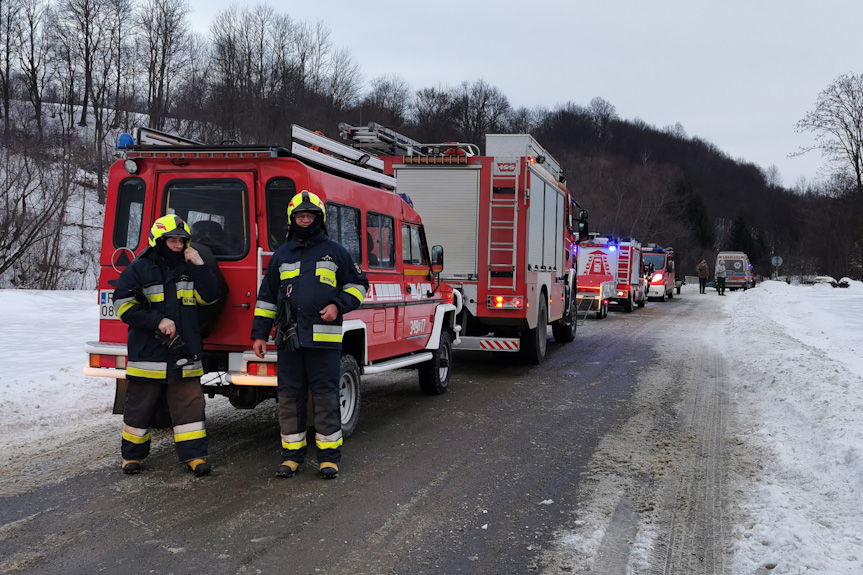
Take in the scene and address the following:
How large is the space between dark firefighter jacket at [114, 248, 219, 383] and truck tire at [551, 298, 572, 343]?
32.1ft

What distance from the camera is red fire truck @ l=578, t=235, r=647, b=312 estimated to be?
72.2ft

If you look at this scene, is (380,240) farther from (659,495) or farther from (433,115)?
(433,115)

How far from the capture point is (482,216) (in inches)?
398

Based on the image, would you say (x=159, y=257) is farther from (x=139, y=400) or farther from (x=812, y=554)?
(x=812, y=554)

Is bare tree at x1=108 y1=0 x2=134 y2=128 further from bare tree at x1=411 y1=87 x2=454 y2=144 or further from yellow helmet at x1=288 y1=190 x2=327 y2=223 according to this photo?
yellow helmet at x1=288 y1=190 x2=327 y2=223

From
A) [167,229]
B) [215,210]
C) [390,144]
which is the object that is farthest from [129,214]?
[390,144]

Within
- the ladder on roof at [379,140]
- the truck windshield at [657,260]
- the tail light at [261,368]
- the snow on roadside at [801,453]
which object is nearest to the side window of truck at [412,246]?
the ladder on roof at [379,140]

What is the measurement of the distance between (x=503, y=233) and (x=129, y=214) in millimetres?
5544

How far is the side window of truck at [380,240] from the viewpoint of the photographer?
22.2ft

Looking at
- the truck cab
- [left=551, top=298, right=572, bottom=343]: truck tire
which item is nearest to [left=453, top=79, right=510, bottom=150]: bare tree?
the truck cab

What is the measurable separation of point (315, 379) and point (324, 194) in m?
1.62

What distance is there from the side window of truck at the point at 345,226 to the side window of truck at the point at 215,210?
739 mm

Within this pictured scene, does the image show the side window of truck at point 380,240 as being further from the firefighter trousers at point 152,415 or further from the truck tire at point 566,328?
the truck tire at point 566,328

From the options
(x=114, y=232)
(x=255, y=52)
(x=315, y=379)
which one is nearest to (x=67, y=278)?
(x=114, y=232)
